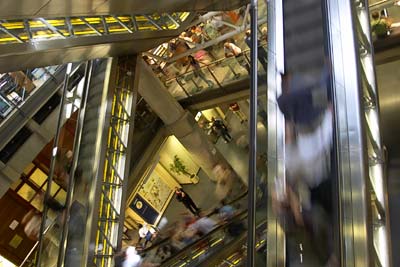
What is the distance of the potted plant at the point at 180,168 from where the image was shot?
51.0 ft

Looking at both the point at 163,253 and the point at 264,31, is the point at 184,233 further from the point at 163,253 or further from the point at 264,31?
the point at 264,31

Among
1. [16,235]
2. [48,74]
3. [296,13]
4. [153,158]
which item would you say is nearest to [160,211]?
[153,158]

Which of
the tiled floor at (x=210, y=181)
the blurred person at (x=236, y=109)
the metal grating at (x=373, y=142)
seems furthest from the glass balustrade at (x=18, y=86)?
the metal grating at (x=373, y=142)

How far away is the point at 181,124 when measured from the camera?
12.2m

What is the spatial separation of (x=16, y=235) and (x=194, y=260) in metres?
8.92

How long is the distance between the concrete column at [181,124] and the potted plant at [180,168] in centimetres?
234

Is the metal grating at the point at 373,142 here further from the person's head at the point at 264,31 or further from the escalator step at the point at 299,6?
the person's head at the point at 264,31

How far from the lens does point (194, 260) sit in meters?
5.54

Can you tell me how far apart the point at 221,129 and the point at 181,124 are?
1.49m

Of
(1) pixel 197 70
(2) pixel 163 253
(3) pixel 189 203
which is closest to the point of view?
(2) pixel 163 253

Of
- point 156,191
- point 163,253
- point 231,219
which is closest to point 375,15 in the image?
point 231,219

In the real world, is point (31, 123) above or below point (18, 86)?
below

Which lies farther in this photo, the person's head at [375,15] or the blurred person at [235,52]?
the blurred person at [235,52]

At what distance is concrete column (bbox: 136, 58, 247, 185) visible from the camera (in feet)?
37.0
